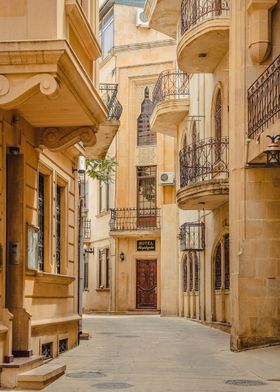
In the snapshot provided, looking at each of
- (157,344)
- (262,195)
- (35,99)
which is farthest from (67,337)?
(35,99)

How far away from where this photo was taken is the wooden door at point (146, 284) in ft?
135

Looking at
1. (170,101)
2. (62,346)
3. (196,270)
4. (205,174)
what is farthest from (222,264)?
(62,346)

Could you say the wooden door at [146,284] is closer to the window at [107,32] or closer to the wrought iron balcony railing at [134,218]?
the wrought iron balcony railing at [134,218]

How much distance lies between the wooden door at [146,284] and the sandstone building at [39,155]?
2472 centimetres

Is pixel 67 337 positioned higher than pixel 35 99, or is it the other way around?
pixel 35 99

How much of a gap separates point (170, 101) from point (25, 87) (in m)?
19.7

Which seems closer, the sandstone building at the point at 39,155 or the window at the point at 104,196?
the sandstone building at the point at 39,155

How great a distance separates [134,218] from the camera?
136 ft

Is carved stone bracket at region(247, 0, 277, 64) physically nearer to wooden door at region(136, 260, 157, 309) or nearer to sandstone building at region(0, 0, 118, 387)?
sandstone building at region(0, 0, 118, 387)

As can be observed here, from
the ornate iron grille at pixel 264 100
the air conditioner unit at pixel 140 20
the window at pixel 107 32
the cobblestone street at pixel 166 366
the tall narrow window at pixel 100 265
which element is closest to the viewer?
the cobblestone street at pixel 166 366

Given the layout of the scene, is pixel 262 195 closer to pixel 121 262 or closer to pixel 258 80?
pixel 258 80

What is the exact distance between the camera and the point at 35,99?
11.7 m

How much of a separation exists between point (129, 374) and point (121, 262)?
28563mm

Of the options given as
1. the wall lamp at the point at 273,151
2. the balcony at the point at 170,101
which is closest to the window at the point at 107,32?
the balcony at the point at 170,101
